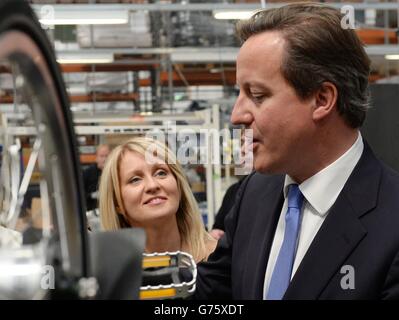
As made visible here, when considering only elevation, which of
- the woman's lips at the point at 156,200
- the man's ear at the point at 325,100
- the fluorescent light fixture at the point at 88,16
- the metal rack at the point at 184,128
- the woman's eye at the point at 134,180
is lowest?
the metal rack at the point at 184,128

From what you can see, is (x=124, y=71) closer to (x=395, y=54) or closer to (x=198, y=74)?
(x=198, y=74)

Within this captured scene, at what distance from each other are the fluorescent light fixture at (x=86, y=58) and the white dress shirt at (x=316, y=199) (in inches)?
192

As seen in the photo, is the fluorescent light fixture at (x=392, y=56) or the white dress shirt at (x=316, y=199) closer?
the white dress shirt at (x=316, y=199)

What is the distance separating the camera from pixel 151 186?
1.68 meters

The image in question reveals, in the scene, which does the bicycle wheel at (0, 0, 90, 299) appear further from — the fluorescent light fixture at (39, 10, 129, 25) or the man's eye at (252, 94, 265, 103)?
the fluorescent light fixture at (39, 10, 129, 25)

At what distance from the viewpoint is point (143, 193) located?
1.67m

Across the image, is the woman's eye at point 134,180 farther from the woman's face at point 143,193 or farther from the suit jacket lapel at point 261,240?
the suit jacket lapel at point 261,240

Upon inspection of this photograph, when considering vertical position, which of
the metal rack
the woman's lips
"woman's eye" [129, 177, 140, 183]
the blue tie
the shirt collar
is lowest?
the metal rack

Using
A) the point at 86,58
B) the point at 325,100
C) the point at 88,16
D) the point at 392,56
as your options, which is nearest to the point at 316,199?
the point at 325,100

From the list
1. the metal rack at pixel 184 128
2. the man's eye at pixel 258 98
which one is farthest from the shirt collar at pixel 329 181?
the metal rack at pixel 184 128

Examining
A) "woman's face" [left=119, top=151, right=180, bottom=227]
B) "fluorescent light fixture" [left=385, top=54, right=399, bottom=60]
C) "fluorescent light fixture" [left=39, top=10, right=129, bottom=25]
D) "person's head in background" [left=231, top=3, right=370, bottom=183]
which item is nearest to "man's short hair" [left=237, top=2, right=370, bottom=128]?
"person's head in background" [left=231, top=3, right=370, bottom=183]

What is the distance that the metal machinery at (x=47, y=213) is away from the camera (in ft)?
1.34

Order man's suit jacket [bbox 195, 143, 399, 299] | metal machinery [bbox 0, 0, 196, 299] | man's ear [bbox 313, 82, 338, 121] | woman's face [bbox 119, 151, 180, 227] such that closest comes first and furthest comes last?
1. metal machinery [bbox 0, 0, 196, 299]
2. man's suit jacket [bbox 195, 143, 399, 299]
3. man's ear [bbox 313, 82, 338, 121]
4. woman's face [bbox 119, 151, 180, 227]

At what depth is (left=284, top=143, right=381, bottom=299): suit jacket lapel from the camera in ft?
2.86
